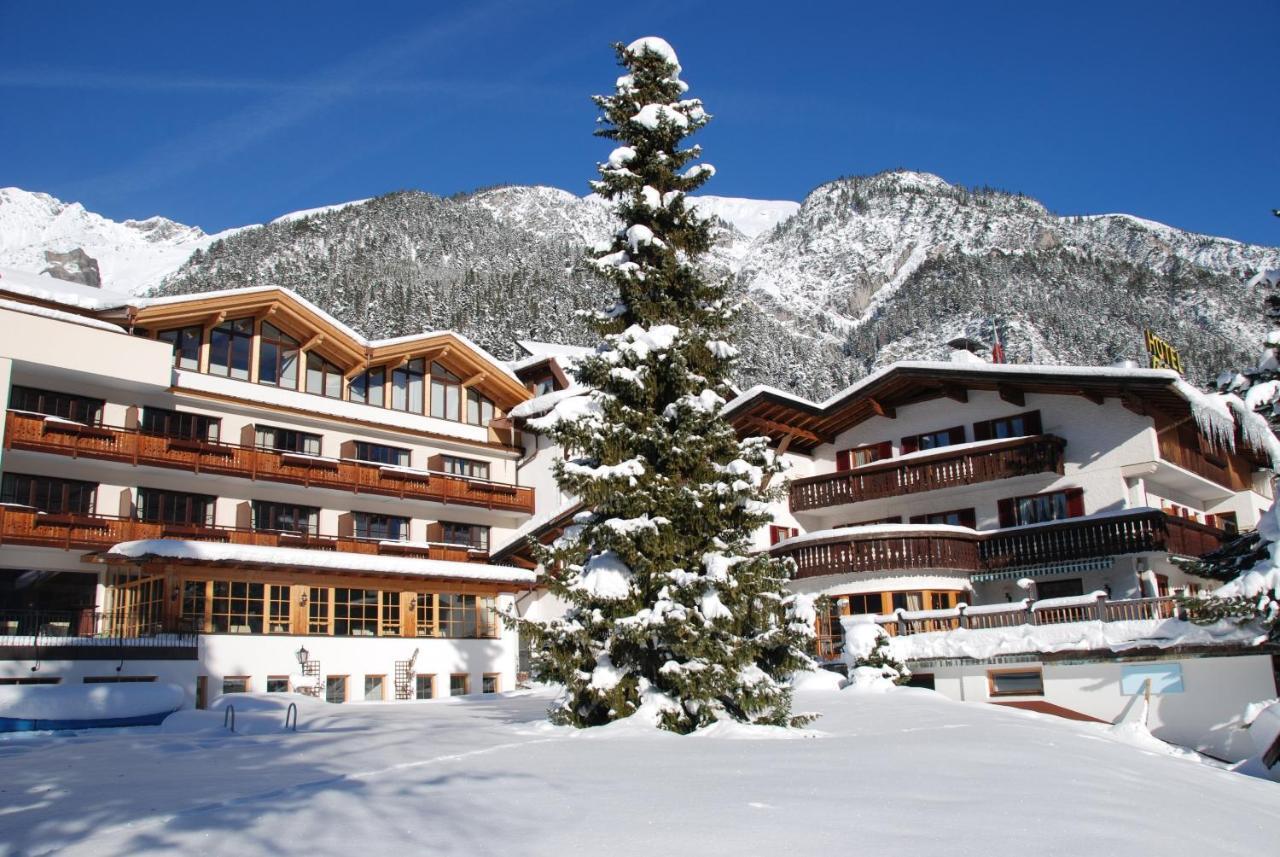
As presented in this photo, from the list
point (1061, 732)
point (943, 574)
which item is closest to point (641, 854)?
point (1061, 732)

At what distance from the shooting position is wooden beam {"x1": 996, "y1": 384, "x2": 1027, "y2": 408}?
3416 cm

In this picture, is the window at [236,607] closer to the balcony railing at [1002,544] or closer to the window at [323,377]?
the window at [323,377]

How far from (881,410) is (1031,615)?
11.9 metres

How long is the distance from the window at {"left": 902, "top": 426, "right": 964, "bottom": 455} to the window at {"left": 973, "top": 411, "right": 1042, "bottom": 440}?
2.14ft

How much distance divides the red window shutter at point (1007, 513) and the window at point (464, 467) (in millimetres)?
18946

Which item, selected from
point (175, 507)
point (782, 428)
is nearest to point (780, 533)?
point (782, 428)

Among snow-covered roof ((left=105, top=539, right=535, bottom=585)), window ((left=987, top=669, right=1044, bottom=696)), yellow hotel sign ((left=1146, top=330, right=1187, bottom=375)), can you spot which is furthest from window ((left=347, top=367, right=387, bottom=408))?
yellow hotel sign ((left=1146, top=330, right=1187, bottom=375))

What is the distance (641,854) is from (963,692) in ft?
70.6

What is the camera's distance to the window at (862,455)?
3775 cm

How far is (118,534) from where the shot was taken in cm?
2970

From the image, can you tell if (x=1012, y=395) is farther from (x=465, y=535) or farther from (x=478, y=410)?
(x=465, y=535)

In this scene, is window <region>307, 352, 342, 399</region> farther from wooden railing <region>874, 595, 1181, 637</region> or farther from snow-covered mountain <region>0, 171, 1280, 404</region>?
snow-covered mountain <region>0, 171, 1280, 404</region>

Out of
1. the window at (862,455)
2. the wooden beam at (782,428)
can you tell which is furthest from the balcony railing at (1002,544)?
the window at (862,455)

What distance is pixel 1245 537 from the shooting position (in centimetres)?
2211
